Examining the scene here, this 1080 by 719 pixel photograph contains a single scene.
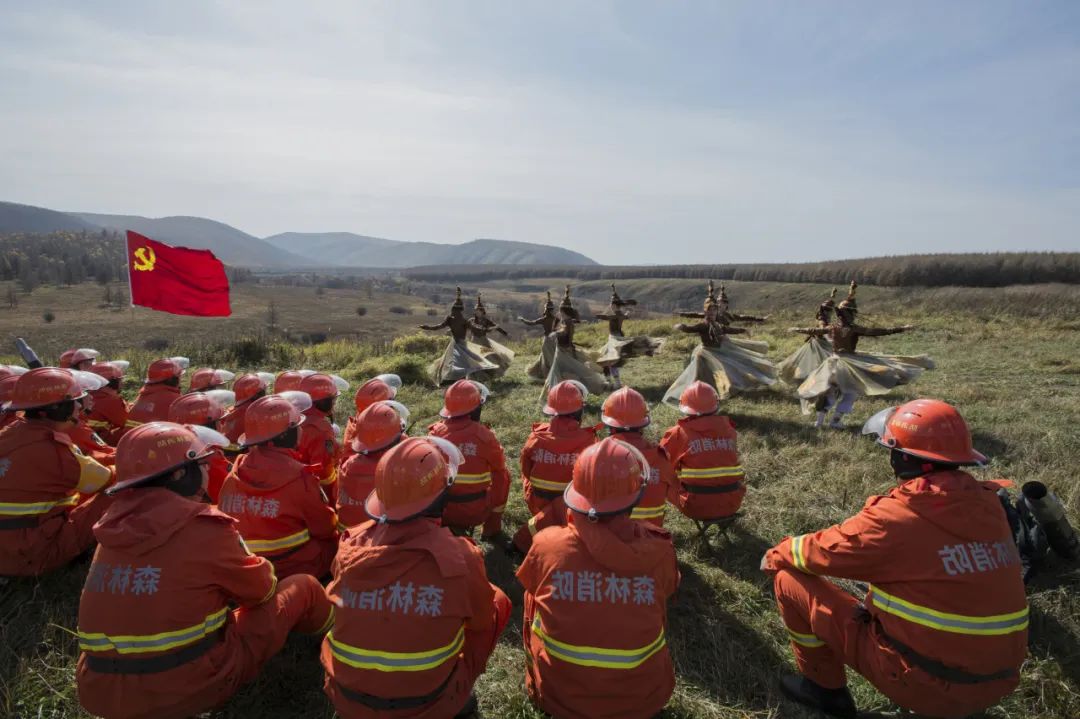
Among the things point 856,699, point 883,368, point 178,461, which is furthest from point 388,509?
point 883,368

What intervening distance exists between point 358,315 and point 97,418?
202 feet

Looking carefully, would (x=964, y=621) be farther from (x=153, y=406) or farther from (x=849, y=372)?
(x=153, y=406)

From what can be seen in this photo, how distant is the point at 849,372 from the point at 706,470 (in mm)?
5582

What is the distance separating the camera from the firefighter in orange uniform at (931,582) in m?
2.78

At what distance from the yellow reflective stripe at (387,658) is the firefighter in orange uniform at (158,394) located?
534cm

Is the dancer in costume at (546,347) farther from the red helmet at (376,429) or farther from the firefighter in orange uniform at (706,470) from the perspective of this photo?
the red helmet at (376,429)

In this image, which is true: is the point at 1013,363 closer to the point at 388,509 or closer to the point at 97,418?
the point at 388,509

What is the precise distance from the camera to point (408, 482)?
2869 mm

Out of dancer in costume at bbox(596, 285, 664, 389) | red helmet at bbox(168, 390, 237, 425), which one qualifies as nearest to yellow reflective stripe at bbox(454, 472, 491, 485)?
red helmet at bbox(168, 390, 237, 425)

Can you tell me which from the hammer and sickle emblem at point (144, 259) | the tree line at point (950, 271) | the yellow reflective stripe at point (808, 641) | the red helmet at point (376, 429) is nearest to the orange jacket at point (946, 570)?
the yellow reflective stripe at point (808, 641)

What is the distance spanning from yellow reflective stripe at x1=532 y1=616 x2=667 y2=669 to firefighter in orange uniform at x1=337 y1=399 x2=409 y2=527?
2180mm

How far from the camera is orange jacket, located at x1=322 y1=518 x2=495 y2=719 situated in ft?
8.73

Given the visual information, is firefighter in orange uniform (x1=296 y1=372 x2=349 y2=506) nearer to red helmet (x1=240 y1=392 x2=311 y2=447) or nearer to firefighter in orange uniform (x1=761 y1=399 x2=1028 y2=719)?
red helmet (x1=240 y1=392 x2=311 y2=447)

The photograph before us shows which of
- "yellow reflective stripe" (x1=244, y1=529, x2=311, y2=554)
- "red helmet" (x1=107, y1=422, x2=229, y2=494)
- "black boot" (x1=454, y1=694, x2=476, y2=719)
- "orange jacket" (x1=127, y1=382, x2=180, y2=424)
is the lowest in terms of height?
"black boot" (x1=454, y1=694, x2=476, y2=719)
